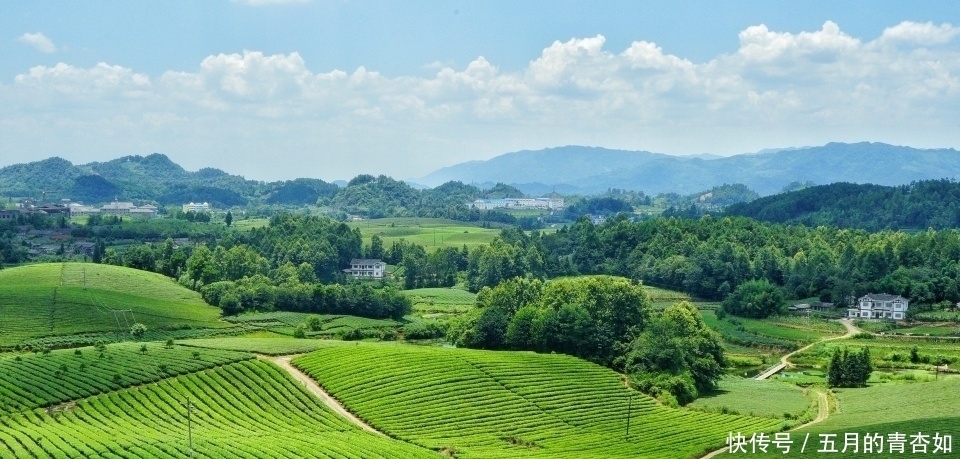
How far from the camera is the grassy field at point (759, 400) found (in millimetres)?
62750

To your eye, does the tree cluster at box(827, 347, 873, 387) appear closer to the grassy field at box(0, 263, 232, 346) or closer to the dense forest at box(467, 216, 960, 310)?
the dense forest at box(467, 216, 960, 310)

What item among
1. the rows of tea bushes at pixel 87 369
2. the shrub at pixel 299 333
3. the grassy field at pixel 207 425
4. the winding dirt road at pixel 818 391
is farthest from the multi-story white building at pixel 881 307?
the rows of tea bushes at pixel 87 369

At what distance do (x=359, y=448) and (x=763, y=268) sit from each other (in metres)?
106

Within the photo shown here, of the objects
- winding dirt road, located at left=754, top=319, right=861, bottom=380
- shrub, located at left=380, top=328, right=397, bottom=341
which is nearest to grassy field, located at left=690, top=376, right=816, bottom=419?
winding dirt road, located at left=754, top=319, right=861, bottom=380

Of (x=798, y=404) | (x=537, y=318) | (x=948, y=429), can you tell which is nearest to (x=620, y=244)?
(x=537, y=318)

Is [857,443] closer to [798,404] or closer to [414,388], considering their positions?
[798,404]

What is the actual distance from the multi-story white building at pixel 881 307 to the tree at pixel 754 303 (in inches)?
366

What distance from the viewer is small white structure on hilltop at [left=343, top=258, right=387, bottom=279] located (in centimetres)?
15388

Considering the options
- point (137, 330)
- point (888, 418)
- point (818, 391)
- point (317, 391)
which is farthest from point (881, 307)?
point (137, 330)

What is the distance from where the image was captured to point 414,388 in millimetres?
63094

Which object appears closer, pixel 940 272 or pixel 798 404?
pixel 798 404

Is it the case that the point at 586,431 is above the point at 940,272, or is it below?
below

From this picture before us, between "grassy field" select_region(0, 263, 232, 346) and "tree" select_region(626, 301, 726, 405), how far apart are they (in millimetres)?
47423

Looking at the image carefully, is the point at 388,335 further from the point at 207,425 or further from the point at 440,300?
the point at 207,425
